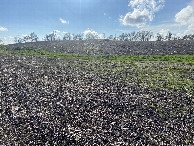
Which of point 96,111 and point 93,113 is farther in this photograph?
point 96,111

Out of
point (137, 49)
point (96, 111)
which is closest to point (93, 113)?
point (96, 111)

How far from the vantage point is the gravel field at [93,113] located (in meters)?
14.2

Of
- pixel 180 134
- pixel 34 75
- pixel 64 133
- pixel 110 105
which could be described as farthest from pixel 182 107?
pixel 34 75

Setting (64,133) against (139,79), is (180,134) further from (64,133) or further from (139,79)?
(139,79)

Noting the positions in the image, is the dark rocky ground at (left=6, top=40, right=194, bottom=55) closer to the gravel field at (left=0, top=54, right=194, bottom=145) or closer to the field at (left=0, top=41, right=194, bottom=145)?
the field at (left=0, top=41, right=194, bottom=145)

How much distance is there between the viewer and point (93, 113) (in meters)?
18.1

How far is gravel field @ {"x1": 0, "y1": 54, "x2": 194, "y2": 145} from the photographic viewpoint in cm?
1425

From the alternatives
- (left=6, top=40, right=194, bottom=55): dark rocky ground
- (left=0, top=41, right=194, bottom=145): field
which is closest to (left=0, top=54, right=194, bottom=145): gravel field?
(left=0, top=41, right=194, bottom=145): field

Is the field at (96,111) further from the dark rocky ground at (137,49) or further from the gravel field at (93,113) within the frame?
the dark rocky ground at (137,49)

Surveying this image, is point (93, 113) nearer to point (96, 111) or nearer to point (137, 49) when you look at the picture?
point (96, 111)

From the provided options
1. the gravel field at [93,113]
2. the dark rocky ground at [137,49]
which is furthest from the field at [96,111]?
the dark rocky ground at [137,49]

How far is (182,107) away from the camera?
18703mm

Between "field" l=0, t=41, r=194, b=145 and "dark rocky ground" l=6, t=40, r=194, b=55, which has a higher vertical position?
"dark rocky ground" l=6, t=40, r=194, b=55

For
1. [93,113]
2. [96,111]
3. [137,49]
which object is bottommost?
[93,113]
